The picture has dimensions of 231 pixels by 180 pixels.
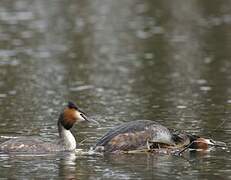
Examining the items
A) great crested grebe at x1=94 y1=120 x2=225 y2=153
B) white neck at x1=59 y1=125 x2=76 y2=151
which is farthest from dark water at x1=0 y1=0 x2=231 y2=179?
great crested grebe at x1=94 y1=120 x2=225 y2=153

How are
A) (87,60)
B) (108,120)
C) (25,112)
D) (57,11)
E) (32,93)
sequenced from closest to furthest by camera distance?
(108,120) < (25,112) < (32,93) < (87,60) < (57,11)

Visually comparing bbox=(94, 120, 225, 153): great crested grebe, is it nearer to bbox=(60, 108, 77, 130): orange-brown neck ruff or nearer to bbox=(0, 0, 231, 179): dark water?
bbox=(0, 0, 231, 179): dark water

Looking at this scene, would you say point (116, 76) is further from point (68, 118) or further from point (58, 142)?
point (58, 142)

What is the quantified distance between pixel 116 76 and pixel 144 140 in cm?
935

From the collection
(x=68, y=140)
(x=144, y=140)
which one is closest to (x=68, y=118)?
(x=68, y=140)

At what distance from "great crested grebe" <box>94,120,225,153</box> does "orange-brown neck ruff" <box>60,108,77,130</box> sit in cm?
62

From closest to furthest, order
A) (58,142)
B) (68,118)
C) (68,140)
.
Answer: (68,140)
(58,142)
(68,118)

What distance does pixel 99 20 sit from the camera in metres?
38.6

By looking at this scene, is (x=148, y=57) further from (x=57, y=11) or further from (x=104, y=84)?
(x=57, y=11)

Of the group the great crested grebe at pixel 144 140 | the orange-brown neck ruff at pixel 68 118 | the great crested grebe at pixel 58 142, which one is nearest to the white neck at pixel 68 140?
the great crested grebe at pixel 58 142

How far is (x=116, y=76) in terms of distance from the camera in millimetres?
24953

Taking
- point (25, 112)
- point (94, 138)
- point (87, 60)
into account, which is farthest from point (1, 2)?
point (94, 138)

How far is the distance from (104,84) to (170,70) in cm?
271

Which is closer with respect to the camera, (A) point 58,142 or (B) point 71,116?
(A) point 58,142
